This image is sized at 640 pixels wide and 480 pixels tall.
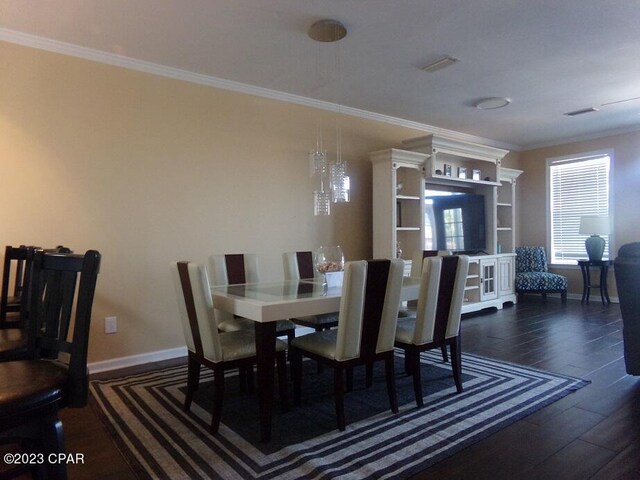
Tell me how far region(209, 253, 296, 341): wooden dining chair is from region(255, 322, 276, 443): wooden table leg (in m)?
0.85

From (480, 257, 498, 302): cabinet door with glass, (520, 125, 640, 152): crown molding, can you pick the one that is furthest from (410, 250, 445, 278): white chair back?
(520, 125, 640, 152): crown molding

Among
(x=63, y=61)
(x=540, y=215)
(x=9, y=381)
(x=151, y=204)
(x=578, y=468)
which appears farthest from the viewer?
(x=540, y=215)

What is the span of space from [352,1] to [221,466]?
2.78 meters

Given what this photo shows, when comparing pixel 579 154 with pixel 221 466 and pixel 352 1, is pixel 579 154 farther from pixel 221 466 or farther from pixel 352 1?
pixel 221 466

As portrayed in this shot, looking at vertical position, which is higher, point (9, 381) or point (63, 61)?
point (63, 61)

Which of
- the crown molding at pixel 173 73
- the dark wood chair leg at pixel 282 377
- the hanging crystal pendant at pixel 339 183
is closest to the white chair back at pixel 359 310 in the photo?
the dark wood chair leg at pixel 282 377

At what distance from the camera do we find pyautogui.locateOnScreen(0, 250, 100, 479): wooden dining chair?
4.03ft

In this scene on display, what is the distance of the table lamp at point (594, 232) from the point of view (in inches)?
235

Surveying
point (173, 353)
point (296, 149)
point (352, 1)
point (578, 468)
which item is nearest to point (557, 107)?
point (296, 149)

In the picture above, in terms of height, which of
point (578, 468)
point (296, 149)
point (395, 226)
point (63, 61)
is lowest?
point (578, 468)

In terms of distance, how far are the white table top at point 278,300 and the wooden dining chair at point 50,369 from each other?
88 cm

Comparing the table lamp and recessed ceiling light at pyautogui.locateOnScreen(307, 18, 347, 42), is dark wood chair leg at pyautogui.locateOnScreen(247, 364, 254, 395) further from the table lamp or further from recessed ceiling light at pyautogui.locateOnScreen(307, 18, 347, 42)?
the table lamp

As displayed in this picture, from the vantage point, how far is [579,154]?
21.7ft

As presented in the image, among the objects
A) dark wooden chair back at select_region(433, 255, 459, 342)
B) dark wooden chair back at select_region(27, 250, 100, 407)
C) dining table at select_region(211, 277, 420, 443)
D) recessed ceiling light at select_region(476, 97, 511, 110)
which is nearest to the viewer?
dark wooden chair back at select_region(27, 250, 100, 407)
